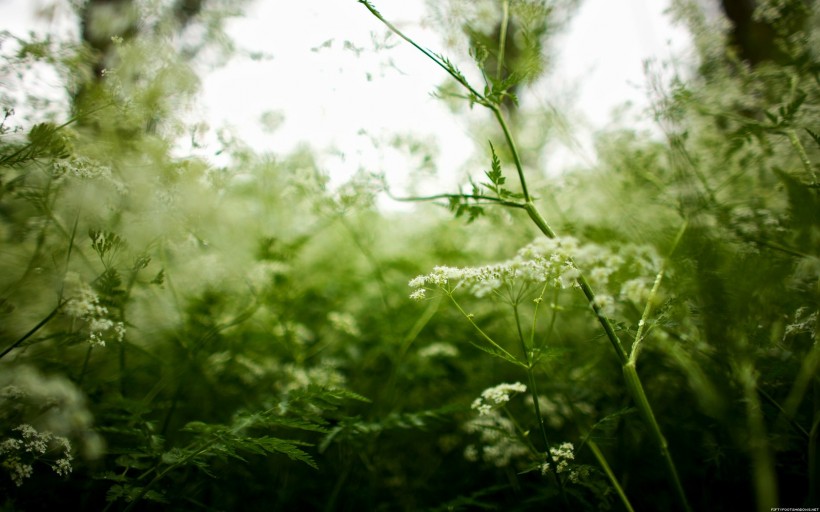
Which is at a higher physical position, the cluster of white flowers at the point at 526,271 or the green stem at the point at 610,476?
the cluster of white flowers at the point at 526,271

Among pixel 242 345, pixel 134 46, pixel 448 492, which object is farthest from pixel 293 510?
pixel 134 46

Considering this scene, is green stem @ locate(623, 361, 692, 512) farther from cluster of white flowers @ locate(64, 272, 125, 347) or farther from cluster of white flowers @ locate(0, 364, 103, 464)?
cluster of white flowers @ locate(0, 364, 103, 464)

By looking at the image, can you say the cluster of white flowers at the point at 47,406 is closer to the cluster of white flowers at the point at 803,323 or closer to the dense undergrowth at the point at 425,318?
the dense undergrowth at the point at 425,318

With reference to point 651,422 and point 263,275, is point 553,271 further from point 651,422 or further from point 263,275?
point 263,275

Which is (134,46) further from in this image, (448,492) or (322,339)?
(448,492)

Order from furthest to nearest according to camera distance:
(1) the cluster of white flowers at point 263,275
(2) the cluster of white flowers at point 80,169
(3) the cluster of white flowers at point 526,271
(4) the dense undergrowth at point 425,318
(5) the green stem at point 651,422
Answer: (1) the cluster of white flowers at point 263,275, (2) the cluster of white flowers at point 80,169, (4) the dense undergrowth at point 425,318, (3) the cluster of white flowers at point 526,271, (5) the green stem at point 651,422

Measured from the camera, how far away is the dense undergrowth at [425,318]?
5.36ft

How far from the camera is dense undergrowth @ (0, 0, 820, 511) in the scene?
1.63 metres

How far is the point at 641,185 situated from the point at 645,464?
204cm

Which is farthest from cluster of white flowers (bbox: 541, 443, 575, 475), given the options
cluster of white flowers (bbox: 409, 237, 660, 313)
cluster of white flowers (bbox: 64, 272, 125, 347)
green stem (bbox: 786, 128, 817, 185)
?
cluster of white flowers (bbox: 64, 272, 125, 347)

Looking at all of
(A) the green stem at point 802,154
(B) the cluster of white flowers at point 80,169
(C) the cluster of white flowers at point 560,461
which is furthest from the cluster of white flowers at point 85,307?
(A) the green stem at point 802,154

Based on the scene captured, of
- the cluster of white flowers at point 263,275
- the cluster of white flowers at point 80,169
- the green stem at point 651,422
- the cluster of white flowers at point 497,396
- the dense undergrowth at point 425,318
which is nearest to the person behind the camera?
the green stem at point 651,422

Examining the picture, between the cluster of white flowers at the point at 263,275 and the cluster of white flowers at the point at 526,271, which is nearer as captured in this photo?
the cluster of white flowers at the point at 526,271

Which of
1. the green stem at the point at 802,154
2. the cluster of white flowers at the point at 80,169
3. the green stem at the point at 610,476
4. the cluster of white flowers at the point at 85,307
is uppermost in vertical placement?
the green stem at the point at 802,154
